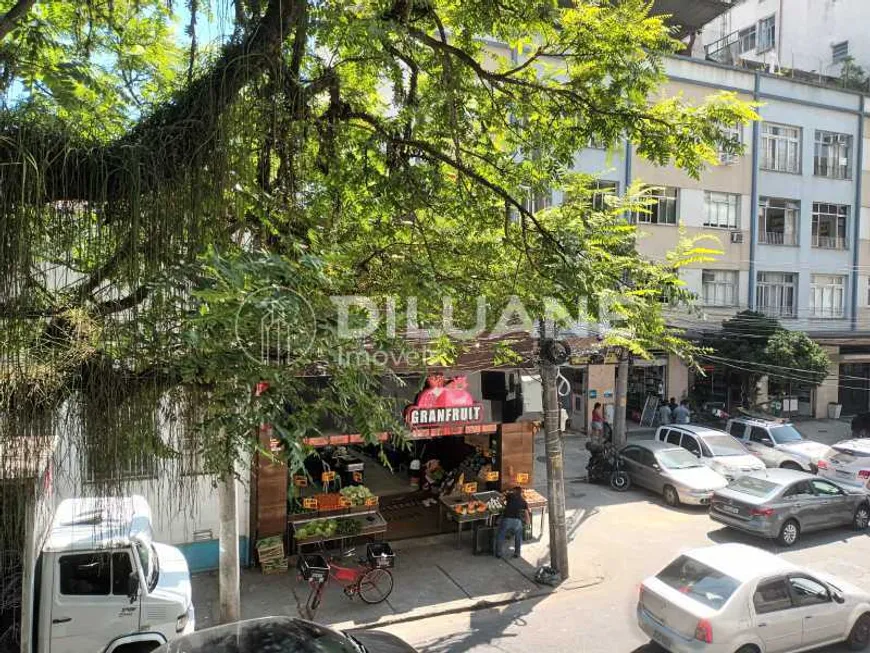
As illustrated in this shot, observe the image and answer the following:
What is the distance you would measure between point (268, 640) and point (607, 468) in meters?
12.2

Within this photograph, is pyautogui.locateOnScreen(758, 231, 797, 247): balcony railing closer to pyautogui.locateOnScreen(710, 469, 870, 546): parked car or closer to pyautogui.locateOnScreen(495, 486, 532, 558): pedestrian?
pyautogui.locateOnScreen(710, 469, 870, 546): parked car

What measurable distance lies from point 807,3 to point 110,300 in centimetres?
3870

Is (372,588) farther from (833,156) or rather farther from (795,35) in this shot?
(795,35)

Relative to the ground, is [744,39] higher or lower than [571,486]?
higher

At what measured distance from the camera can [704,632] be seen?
7250mm

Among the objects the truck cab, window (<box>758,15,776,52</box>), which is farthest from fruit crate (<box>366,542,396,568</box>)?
window (<box>758,15,776,52</box>)

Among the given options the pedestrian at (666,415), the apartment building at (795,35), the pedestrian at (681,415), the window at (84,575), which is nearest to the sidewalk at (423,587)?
the window at (84,575)

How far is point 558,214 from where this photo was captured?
9.77 meters

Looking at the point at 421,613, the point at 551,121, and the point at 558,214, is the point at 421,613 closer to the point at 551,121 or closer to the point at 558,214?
the point at 558,214

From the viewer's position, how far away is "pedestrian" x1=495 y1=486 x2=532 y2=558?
1126 cm

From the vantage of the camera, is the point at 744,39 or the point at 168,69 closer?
the point at 168,69

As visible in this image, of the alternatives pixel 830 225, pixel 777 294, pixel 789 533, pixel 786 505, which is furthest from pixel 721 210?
pixel 789 533

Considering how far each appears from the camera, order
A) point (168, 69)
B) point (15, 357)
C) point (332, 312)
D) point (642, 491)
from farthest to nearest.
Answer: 1. point (642, 491)
2. point (168, 69)
3. point (332, 312)
4. point (15, 357)

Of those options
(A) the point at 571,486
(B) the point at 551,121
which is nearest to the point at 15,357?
(B) the point at 551,121
